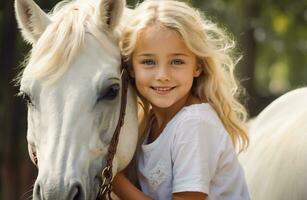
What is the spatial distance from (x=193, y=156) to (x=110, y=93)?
45cm

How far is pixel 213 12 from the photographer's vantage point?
30.2 ft

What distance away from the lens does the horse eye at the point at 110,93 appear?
2.89 m

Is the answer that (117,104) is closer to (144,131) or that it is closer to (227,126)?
(144,131)

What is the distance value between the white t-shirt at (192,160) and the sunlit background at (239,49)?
87.1 inches

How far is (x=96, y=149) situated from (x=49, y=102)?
270 mm

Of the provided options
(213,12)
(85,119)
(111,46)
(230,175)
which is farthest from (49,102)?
(213,12)

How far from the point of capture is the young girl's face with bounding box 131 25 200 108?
3.07m

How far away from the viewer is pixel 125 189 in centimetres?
308

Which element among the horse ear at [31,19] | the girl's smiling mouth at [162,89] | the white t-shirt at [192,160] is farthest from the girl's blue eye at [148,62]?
the horse ear at [31,19]

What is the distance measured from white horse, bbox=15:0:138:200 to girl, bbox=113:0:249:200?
11 centimetres

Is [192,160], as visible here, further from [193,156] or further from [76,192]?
[76,192]

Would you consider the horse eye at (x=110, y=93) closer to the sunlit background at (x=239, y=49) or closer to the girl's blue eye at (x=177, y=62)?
the girl's blue eye at (x=177, y=62)

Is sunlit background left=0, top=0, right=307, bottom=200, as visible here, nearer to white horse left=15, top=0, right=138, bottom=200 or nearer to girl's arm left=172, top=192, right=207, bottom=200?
white horse left=15, top=0, right=138, bottom=200

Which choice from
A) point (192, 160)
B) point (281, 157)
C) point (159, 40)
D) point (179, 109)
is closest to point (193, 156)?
point (192, 160)
